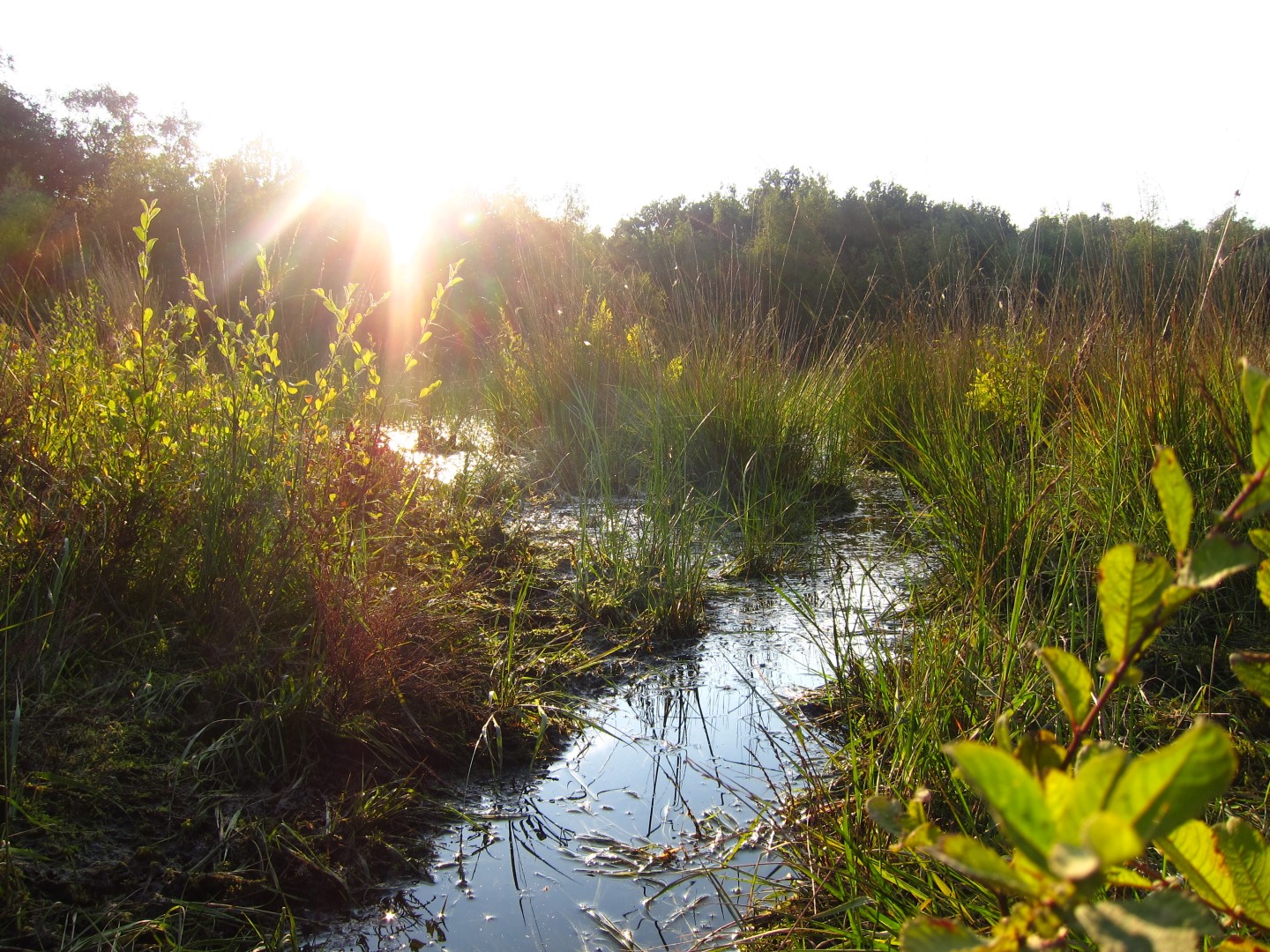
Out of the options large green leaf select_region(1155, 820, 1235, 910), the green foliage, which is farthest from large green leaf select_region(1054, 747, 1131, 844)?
large green leaf select_region(1155, 820, 1235, 910)

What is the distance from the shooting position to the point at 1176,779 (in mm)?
294

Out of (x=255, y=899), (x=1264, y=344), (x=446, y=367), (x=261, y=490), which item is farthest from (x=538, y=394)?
(x=446, y=367)

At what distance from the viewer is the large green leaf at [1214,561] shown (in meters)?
0.36

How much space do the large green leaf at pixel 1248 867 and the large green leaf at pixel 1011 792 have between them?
232 millimetres

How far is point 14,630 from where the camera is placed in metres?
1.77

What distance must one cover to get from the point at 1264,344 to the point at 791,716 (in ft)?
6.95

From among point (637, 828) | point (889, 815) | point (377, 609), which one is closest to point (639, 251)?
point (377, 609)

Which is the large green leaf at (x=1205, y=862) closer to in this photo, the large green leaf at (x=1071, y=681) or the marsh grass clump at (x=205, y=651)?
the large green leaf at (x=1071, y=681)

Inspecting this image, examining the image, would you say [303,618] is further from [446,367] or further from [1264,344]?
[446,367]

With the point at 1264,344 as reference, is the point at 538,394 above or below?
below

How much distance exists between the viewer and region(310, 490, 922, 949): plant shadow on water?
1.44 meters

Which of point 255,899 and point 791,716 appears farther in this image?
point 791,716

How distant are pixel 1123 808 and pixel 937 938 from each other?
0.42 feet

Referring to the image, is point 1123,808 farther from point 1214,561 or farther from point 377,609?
point 377,609
